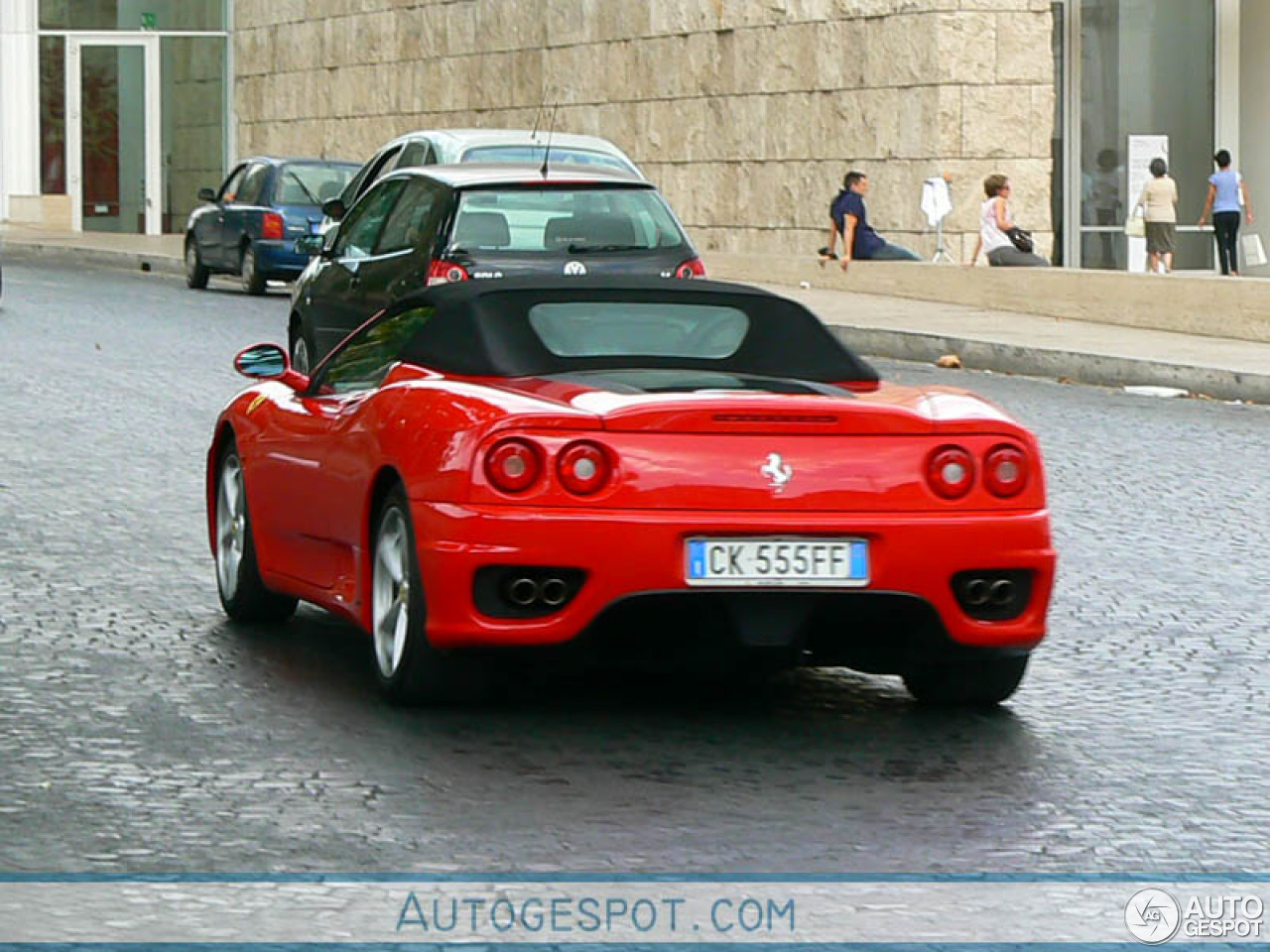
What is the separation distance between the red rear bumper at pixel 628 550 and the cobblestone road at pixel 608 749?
0.98 ft

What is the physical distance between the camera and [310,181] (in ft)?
103

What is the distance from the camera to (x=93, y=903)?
542 centimetres

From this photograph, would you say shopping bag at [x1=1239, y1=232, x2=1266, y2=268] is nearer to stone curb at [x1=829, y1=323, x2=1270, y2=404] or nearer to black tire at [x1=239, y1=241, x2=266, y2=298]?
stone curb at [x1=829, y1=323, x2=1270, y2=404]

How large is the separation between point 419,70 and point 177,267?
312 inches

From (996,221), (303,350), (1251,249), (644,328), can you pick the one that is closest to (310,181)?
(996,221)

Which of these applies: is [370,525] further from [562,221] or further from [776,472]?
[562,221]

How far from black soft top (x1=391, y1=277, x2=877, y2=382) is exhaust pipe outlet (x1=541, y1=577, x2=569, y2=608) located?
0.87 metres

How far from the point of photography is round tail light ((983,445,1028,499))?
7.36 metres

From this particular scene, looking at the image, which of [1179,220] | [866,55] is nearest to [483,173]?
[866,55]

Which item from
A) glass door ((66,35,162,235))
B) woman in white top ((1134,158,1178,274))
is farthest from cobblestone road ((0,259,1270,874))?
glass door ((66,35,162,235))

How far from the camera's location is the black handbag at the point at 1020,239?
30.0m

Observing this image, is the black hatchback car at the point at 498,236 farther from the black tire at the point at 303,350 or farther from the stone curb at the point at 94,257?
the stone curb at the point at 94,257

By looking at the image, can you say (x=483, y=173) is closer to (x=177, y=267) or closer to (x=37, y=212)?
(x=177, y=267)

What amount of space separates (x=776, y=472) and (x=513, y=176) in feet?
31.7
